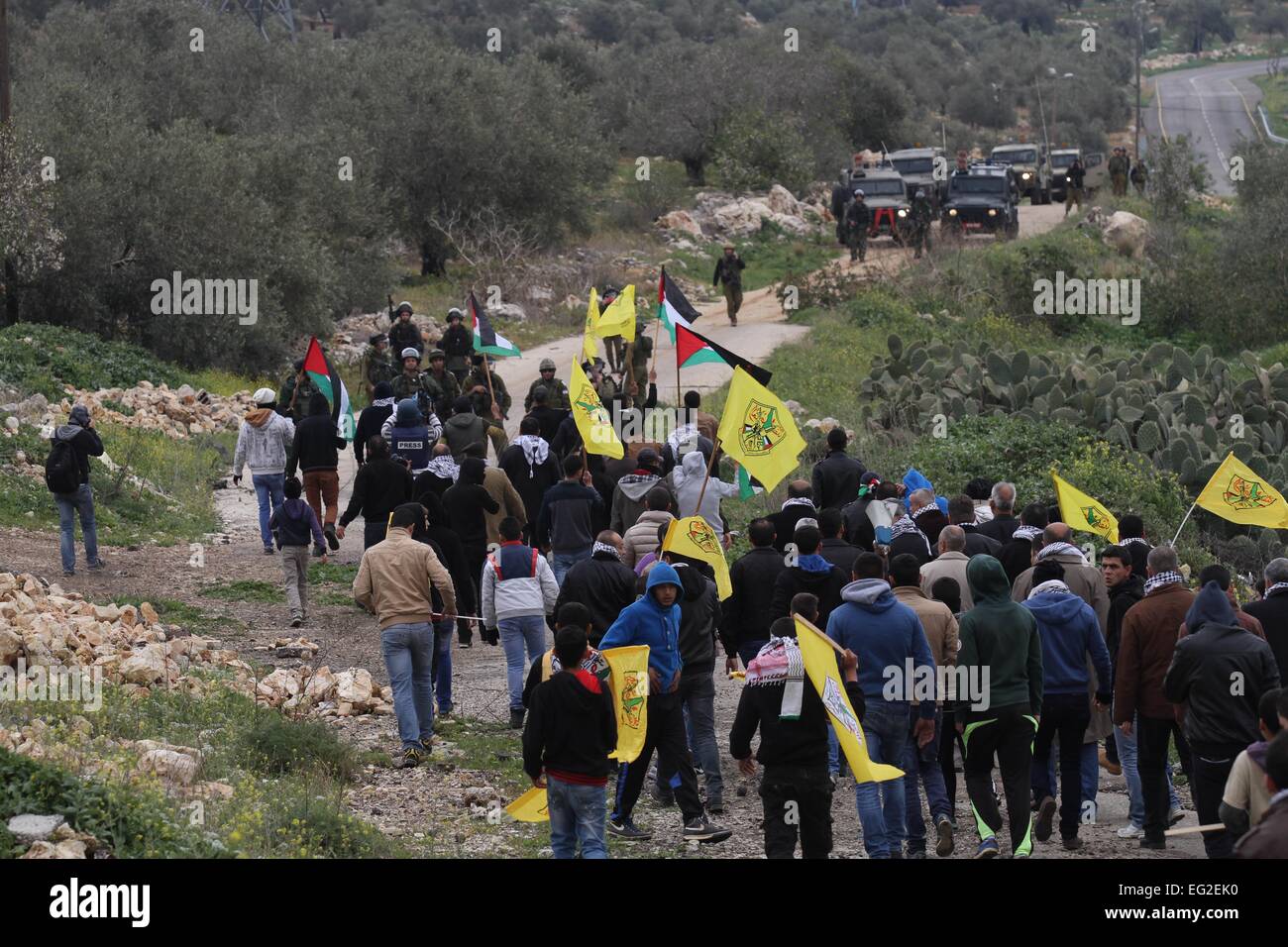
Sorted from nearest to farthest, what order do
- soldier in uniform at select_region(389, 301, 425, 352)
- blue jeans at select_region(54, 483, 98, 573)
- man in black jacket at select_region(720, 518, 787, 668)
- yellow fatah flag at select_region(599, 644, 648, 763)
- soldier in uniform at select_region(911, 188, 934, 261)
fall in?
yellow fatah flag at select_region(599, 644, 648, 763) → man in black jacket at select_region(720, 518, 787, 668) → blue jeans at select_region(54, 483, 98, 573) → soldier in uniform at select_region(389, 301, 425, 352) → soldier in uniform at select_region(911, 188, 934, 261)

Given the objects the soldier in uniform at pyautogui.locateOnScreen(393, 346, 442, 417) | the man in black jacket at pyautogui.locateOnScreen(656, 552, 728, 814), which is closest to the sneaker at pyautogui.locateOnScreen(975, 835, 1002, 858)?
the man in black jacket at pyautogui.locateOnScreen(656, 552, 728, 814)

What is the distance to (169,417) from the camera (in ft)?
73.6

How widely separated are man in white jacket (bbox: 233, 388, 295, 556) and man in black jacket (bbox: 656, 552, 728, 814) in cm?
682

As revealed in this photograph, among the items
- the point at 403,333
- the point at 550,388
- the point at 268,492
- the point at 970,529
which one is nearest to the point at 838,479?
the point at 970,529

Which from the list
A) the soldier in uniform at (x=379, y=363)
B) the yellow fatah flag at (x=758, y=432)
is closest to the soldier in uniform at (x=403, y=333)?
the soldier in uniform at (x=379, y=363)

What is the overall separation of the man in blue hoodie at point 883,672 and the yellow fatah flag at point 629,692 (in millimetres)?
1050

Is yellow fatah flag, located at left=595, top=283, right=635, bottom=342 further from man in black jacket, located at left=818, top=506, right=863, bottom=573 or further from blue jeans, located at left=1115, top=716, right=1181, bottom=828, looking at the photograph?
blue jeans, located at left=1115, top=716, right=1181, bottom=828

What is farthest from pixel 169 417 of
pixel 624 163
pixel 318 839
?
pixel 624 163

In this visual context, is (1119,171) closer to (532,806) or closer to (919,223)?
(919,223)

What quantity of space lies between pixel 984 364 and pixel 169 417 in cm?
1131

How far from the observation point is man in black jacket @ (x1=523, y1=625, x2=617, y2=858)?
308 inches

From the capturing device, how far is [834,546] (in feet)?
34.6
